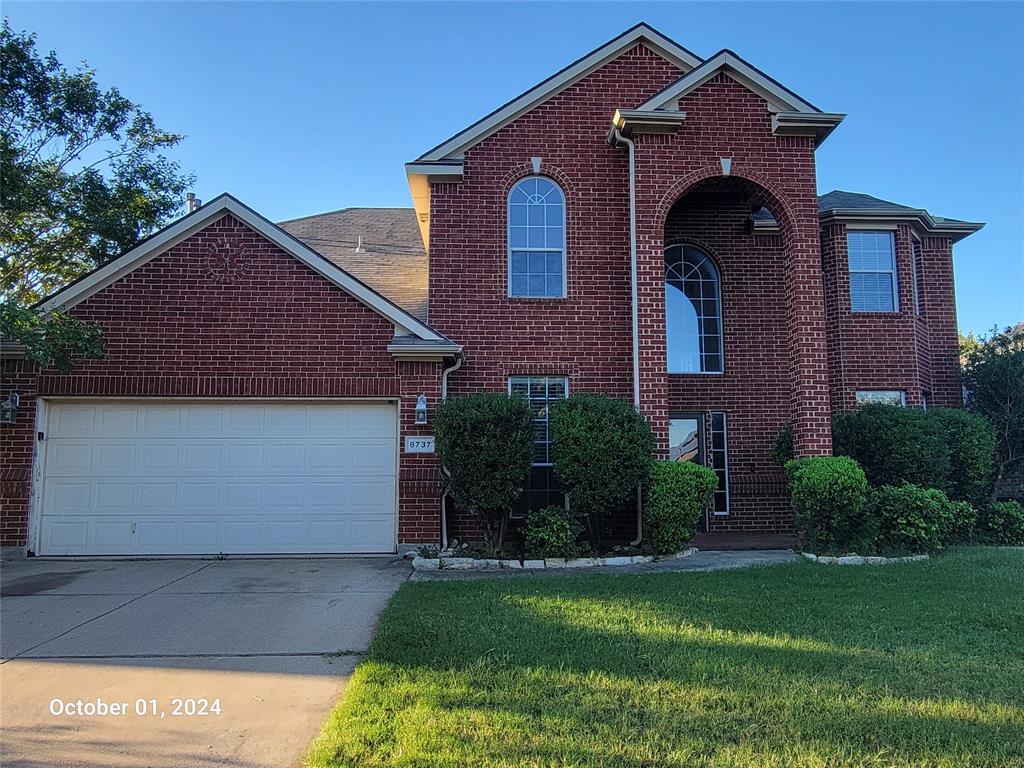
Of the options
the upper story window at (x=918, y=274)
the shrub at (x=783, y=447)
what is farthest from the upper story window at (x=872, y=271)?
the shrub at (x=783, y=447)

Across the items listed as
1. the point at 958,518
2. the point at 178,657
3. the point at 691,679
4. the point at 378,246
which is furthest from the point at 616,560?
the point at 378,246

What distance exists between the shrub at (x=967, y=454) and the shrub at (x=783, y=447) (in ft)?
7.13

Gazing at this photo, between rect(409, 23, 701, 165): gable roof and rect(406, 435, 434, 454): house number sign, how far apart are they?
4.59 m

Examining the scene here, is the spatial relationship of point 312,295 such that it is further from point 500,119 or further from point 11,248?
point 11,248

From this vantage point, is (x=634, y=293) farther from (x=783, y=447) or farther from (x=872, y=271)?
(x=872, y=271)

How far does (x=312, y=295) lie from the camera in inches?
421

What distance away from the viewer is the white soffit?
11289 millimetres

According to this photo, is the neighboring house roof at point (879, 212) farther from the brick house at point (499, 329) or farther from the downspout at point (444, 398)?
the downspout at point (444, 398)

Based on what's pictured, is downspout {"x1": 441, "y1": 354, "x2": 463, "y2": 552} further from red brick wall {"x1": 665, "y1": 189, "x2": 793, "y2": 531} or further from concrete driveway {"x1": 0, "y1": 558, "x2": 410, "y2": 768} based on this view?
red brick wall {"x1": 665, "y1": 189, "x2": 793, "y2": 531}

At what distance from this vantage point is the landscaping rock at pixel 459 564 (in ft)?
30.8

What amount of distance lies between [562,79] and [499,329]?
4.44m

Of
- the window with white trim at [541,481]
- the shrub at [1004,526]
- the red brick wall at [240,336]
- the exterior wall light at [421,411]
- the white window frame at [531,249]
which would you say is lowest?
the shrub at [1004,526]

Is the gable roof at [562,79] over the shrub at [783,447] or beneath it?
over

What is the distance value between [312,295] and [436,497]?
3549 millimetres
